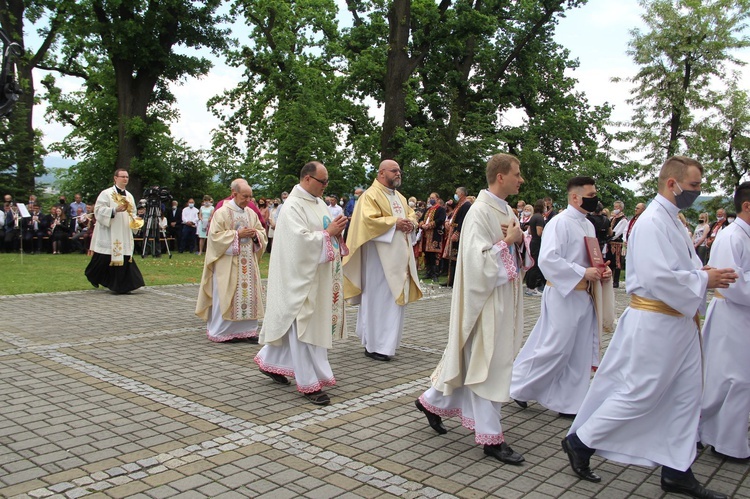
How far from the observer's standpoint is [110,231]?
12.2 metres

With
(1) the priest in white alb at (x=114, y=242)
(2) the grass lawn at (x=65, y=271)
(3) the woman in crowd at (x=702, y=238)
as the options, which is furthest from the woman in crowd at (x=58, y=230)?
(3) the woman in crowd at (x=702, y=238)

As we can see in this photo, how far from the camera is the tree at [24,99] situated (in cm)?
2395

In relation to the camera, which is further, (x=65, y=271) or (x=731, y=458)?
(x=65, y=271)

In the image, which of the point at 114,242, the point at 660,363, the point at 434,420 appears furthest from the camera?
the point at 114,242

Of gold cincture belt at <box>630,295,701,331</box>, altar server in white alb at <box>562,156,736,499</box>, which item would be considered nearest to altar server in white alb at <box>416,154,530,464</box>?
altar server in white alb at <box>562,156,736,499</box>

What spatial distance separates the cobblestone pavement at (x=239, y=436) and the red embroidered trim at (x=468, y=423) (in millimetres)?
153

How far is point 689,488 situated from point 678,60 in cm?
2862

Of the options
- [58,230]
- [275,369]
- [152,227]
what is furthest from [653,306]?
[58,230]

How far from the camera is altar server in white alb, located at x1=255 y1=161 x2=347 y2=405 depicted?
19.5 feet

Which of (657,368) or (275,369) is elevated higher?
(657,368)

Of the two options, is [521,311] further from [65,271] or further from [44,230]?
[44,230]

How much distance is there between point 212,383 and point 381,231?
2.60 m

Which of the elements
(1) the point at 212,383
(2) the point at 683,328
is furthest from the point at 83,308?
(2) the point at 683,328

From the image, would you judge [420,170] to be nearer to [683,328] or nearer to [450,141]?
[450,141]
